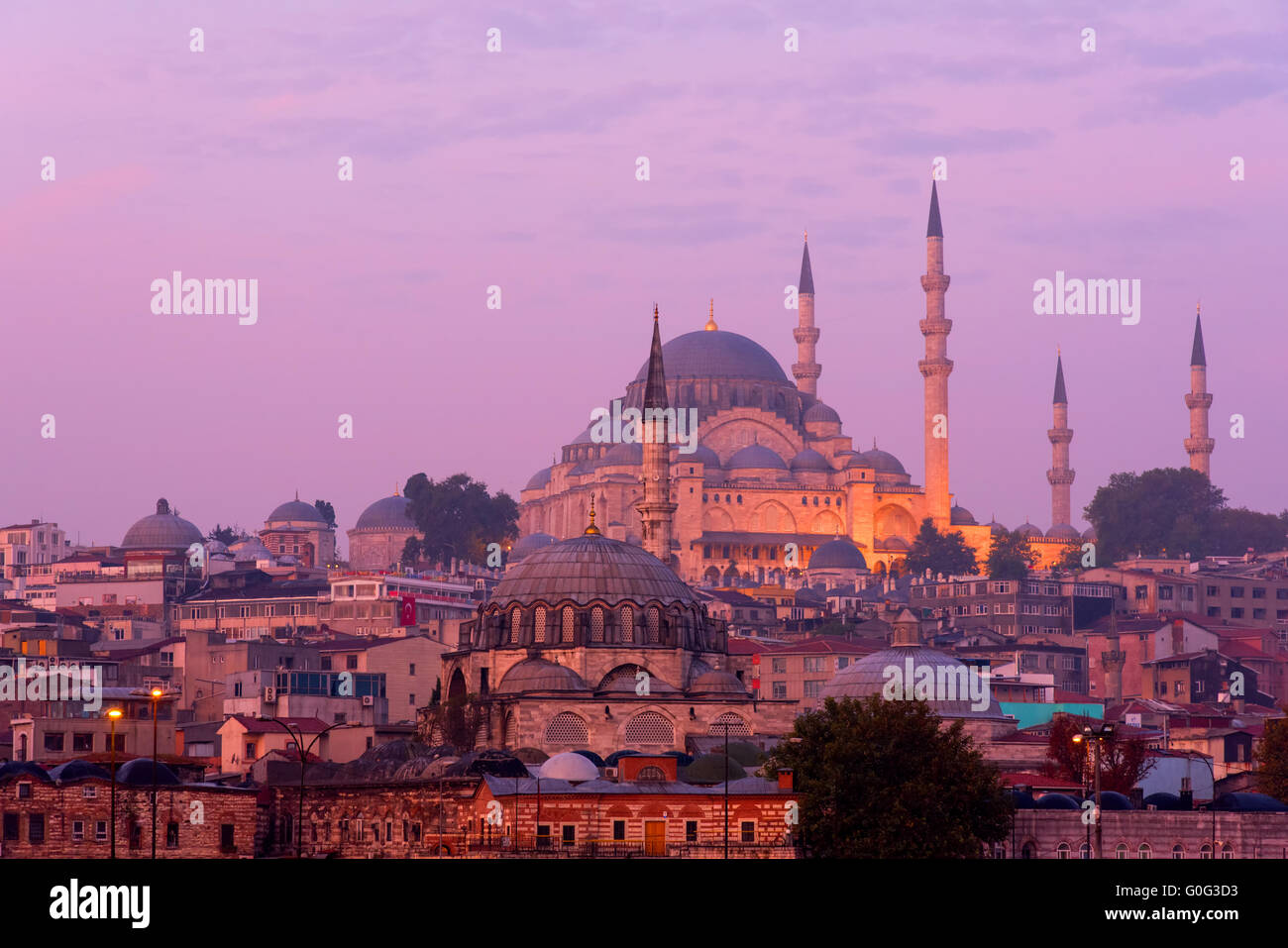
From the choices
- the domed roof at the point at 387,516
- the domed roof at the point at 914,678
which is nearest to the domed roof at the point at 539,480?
the domed roof at the point at 387,516

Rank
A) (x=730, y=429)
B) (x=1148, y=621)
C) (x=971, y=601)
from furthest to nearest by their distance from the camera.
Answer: (x=730, y=429)
(x=971, y=601)
(x=1148, y=621)

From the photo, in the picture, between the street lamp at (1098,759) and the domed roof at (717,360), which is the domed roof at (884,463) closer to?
the domed roof at (717,360)

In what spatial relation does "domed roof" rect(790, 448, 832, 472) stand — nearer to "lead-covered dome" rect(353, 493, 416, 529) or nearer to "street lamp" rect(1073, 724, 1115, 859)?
"lead-covered dome" rect(353, 493, 416, 529)

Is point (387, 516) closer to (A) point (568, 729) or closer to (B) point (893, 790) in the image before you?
(A) point (568, 729)

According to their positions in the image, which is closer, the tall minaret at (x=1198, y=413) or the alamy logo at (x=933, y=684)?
the alamy logo at (x=933, y=684)

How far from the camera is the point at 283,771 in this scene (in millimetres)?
64938

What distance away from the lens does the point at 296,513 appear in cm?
16175

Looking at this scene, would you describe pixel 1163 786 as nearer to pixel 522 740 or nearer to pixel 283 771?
pixel 522 740

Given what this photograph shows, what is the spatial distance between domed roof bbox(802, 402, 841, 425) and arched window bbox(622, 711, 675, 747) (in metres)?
91.1

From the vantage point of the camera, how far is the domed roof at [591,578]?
237 feet

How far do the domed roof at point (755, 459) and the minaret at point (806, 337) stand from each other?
514 inches
